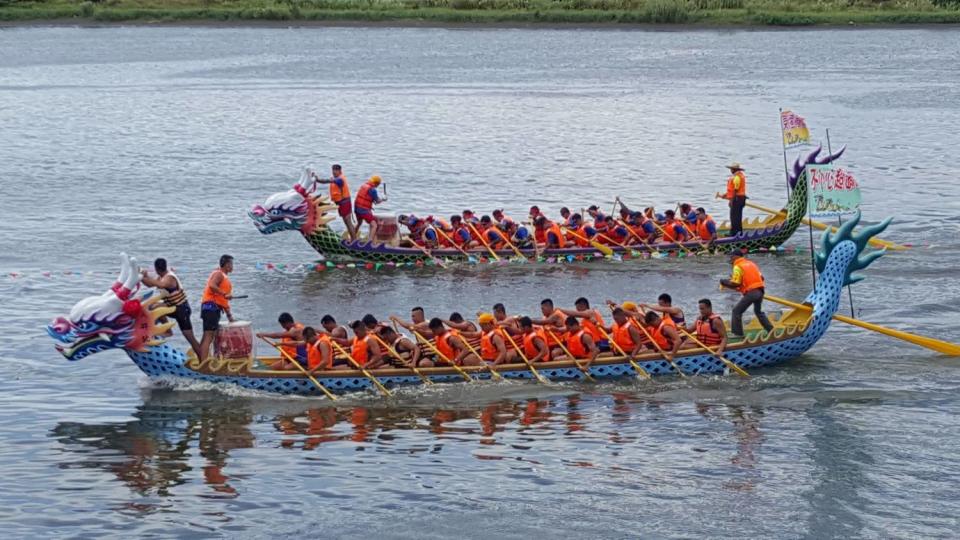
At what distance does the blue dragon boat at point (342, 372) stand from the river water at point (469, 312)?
0.99 ft

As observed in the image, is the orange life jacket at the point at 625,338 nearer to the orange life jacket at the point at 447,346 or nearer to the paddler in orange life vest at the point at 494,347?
the paddler in orange life vest at the point at 494,347

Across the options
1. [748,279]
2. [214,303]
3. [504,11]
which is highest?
[504,11]

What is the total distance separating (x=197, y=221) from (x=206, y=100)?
26.1m

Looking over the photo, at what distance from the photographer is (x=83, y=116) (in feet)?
188

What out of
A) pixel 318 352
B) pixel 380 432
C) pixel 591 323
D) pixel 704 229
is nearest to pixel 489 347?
pixel 591 323

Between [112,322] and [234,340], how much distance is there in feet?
6.51

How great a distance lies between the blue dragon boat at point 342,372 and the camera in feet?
66.3

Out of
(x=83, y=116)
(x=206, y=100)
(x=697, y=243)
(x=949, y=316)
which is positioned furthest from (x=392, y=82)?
(x=949, y=316)

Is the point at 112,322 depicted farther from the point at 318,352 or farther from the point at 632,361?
the point at 632,361

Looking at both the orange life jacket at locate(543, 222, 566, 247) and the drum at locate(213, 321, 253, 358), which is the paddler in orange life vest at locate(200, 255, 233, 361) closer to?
the drum at locate(213, 321, 253, 358)

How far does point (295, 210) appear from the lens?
2942cm

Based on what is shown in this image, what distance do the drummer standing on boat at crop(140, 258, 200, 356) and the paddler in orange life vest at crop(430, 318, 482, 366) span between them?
3.89m

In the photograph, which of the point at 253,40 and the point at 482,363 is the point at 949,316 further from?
the point at 253,40

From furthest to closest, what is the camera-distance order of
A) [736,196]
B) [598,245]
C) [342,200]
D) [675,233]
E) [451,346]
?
[736,196]
[675,233]
[342,200]
[598,245]
[451,346]
